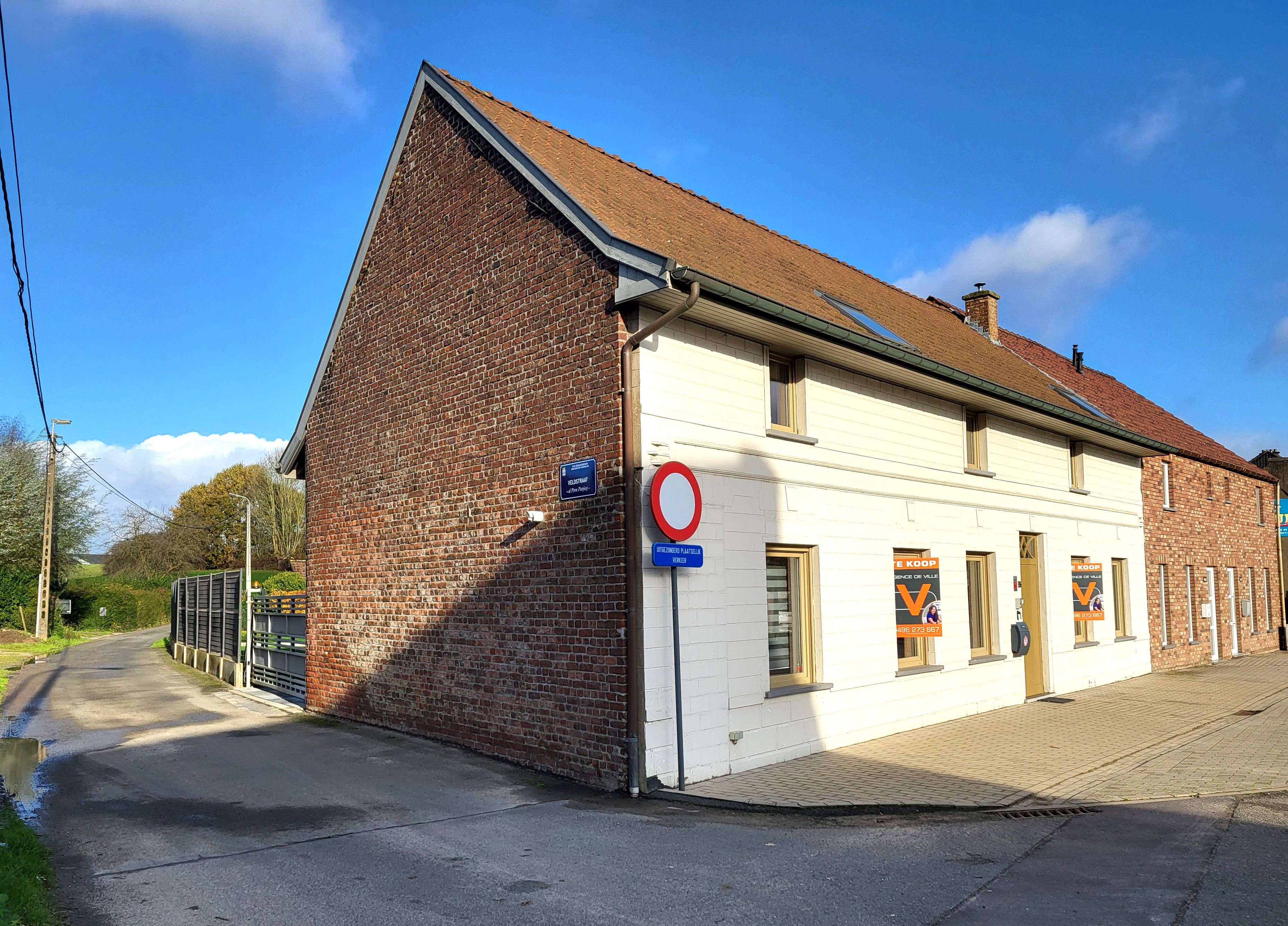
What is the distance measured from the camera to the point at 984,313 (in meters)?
21.5

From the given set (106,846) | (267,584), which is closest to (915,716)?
(106,846)

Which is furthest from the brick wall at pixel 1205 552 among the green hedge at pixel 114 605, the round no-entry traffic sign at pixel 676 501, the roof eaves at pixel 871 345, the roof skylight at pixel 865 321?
the green hedge at pixel 114 605

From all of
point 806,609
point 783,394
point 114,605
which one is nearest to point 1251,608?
point 806,609

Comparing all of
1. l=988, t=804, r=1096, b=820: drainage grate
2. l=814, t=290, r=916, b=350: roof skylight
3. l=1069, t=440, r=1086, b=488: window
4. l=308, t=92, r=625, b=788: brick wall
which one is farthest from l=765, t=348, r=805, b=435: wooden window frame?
l=1069, t=440, r=1086, b=488: window

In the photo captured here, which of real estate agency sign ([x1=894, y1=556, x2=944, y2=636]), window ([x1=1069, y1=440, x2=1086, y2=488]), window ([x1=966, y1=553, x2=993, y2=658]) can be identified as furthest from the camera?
window ([x1=1069, y1=440, x2=1086, y2=488])

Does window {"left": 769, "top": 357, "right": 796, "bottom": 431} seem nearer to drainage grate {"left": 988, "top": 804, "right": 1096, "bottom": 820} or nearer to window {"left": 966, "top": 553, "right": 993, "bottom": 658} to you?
drainage grate {"left": 988, "top": 804, "right": 1096, "bottom": 820}

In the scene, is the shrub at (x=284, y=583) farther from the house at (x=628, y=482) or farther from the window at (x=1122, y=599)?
the window at (x=1122, y=599)

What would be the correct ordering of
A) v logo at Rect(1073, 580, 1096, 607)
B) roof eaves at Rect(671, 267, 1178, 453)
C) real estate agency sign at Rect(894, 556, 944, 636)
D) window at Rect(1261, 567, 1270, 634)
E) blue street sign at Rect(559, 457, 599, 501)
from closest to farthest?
1. roof eaves at Rect(671, 267, 1178, 453)
2. blue street sign at Rect(559, 457, 599, 501)
3. real estate agency sign at Rect(894, 556, 944, 636)
4. v logo at Rect(1073, 580, 1096, 607)
5. window at Rect(1261, 567, 1270, 634)

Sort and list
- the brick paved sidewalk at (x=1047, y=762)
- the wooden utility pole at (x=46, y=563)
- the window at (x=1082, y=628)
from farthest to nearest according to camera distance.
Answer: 1. the wooden utility pole at (x=46, y=563)
2. the window at (x=1082, y=628)
3. the brick paved sidewalk at (x=1047, y=762)

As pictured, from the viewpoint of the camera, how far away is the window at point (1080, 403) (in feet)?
64.0

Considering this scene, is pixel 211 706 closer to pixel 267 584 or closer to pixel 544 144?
pixel 544 144

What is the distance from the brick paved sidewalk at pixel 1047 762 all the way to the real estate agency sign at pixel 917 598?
4.34 feet

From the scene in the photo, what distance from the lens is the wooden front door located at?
15.8 meters

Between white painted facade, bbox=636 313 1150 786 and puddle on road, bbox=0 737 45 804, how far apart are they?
614 centimetres
